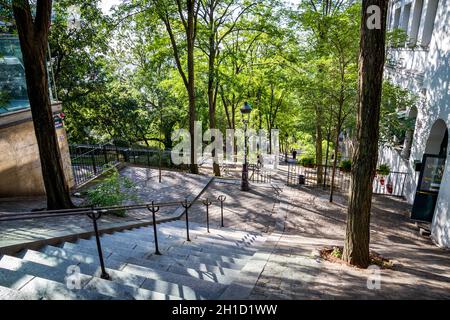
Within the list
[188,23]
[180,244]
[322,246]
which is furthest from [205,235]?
[188,23]

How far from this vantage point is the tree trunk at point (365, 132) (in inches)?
173

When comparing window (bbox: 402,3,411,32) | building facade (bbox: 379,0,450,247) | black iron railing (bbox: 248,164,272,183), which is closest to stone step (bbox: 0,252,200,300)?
building facade (bbox: 379,0,450,247)

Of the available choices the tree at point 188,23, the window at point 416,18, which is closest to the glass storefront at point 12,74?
the tree at point 188,23

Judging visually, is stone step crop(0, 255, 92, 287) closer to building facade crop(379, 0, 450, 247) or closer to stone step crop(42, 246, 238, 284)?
stone step crop(42, 246, 238, 284)

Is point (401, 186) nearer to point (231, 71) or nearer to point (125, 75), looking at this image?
point (231, 71)

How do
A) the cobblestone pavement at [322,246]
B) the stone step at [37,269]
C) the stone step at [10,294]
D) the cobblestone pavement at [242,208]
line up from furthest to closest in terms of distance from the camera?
the cobblestone pavement at [242,208] → the cobblestone pavement at [322,246] → the stone step at [37,269] → the stone step at [10,294]

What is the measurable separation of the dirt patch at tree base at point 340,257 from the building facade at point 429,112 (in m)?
3.24

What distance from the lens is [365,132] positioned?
15.4 feet

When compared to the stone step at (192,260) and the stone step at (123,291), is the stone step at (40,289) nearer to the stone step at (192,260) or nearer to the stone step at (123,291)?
the stone step at (123,291)

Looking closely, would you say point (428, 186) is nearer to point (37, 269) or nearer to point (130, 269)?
point (130, 269)

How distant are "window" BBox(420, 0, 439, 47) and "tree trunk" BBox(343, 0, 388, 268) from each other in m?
8.47

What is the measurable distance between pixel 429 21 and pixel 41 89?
13.2m
